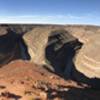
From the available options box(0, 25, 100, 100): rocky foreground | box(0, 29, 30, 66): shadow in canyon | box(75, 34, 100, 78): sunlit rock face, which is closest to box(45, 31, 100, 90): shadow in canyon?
box(0, 25, 100, 100): rocky foreground

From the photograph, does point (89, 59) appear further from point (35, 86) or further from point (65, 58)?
point (35, 86)

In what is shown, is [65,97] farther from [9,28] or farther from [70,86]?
[9,28]

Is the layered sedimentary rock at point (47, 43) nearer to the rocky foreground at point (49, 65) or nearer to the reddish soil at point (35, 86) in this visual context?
the rocky foreground at point (49, 65)

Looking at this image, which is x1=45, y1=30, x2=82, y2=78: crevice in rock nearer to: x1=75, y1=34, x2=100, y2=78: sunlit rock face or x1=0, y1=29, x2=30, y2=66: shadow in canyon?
x1=75, y1=34, x2=100, y2=78: sunlit rock face

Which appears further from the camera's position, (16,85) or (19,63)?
(19,63)

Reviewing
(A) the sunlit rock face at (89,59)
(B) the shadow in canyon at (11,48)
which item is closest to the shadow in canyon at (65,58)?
(A) the sunlit rock face at (89,59)

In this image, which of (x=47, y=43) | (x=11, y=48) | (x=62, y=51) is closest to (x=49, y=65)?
(x=62, y=51)

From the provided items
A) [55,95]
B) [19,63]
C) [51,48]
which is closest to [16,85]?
[55,95]
